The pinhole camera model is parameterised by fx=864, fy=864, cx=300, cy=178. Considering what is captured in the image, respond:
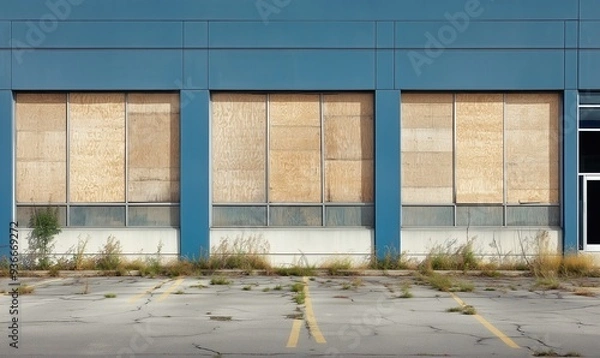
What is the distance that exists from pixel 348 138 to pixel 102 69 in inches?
270

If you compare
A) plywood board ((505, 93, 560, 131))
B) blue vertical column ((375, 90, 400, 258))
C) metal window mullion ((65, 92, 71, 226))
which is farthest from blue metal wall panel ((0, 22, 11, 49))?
plywood board ((505, 93, 560, 131))

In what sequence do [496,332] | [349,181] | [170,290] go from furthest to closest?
[349,181]
[170,290]
[496,332]

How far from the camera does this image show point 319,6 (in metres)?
23.2

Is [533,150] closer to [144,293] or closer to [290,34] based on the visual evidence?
[290,34]

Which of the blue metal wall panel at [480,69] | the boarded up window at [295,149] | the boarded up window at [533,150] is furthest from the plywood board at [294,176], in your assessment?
the boarded up window at [533,150]

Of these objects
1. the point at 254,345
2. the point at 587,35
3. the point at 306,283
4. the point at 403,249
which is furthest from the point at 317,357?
the point at 587,35

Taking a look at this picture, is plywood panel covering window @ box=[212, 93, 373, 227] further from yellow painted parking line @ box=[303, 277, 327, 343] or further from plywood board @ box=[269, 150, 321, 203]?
yellow painted parking line @ box=[303, 277, 327, 343]

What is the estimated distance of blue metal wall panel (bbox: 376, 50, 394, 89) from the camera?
23156 mm

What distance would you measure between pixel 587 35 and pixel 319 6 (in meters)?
7.22

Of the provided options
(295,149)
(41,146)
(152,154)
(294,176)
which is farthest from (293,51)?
(41,146)

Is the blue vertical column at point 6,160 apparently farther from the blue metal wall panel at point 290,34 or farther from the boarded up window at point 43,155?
the blue metal wall panel at point 290,34

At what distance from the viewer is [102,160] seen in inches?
920

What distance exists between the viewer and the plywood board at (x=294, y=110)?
2338 centimetres

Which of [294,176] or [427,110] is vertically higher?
[427,110]
